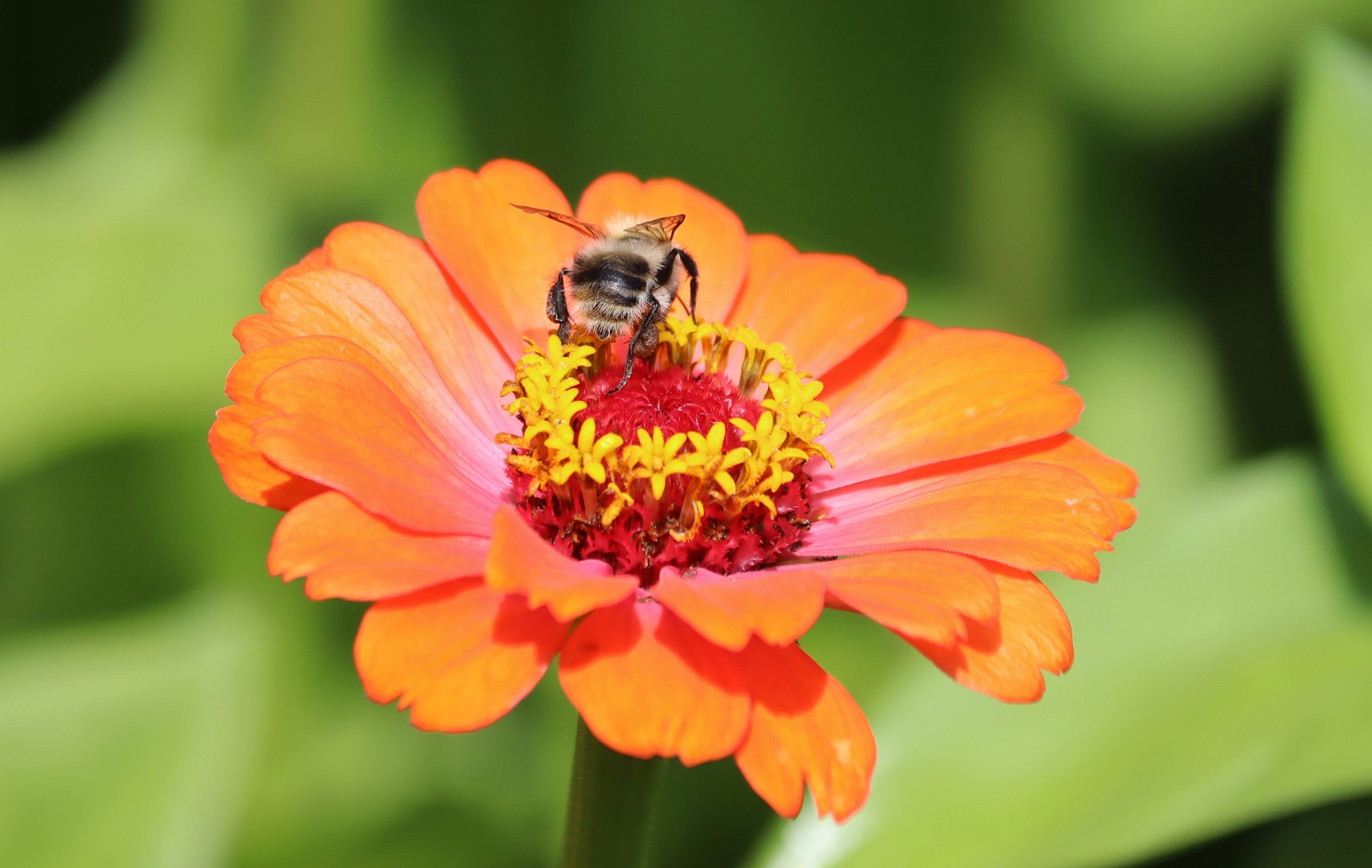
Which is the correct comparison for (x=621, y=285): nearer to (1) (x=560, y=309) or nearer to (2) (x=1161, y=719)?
(1) (x=560, y=309)

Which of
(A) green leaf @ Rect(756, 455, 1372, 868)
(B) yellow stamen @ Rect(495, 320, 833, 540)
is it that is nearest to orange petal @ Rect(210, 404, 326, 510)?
(B) yellow stamen @ Rect(495, 320, 833, 540)

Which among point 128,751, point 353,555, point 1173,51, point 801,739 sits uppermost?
point 1173,51

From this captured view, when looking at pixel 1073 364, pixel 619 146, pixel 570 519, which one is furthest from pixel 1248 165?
pixel 570 519

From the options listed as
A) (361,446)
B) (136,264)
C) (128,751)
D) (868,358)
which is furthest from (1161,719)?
(136,264)

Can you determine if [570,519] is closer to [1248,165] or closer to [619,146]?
[619,146]

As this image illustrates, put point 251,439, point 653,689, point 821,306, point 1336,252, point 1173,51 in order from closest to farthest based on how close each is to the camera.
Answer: point 653,689, point 251,439, point 821,306, point 1336,252, point 1173,51

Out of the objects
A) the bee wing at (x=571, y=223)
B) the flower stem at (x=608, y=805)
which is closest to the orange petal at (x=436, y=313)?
the bee wing at (x=571, y=223)

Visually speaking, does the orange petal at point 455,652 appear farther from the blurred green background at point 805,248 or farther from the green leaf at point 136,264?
the green leaf at point 136,264

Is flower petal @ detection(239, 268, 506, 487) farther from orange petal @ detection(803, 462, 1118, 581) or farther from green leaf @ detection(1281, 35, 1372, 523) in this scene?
green leaf @ detection(1281, 35, 1372, 523)
